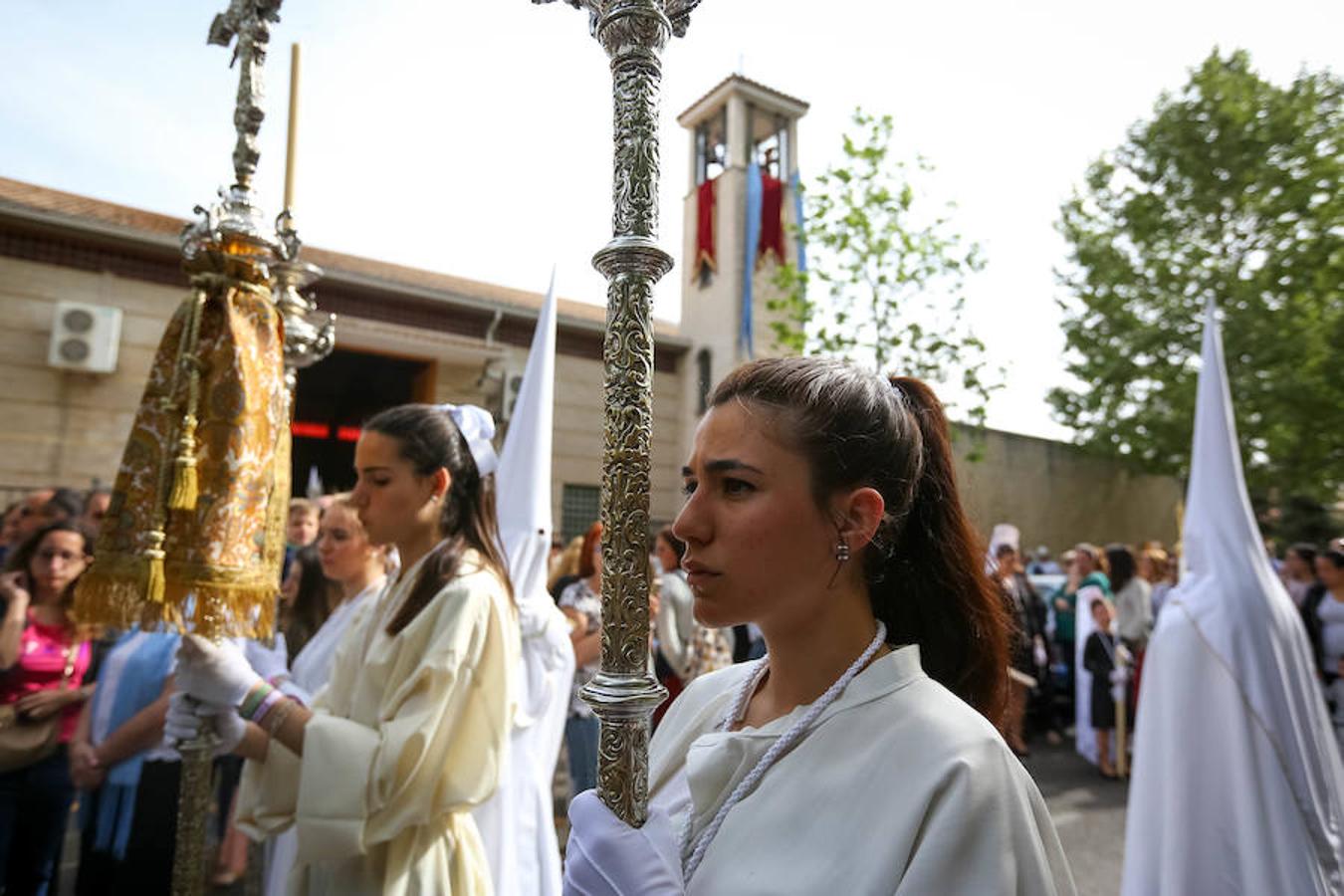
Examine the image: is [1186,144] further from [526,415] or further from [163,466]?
[163,466]

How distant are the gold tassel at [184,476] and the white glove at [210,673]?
1.16ft

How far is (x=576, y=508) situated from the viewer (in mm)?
14758

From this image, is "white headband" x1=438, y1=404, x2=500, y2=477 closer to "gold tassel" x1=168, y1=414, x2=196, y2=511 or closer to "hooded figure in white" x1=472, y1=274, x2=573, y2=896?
"hooded figure in white" x1=472, y1=274, x2=573, y2=896

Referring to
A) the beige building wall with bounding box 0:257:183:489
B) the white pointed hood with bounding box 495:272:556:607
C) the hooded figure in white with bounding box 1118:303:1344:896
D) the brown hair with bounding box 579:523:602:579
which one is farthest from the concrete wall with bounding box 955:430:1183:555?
the beige building wall with bounding box 0:257:183:489

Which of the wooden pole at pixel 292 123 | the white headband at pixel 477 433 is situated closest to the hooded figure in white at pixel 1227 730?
the white headband at pixel 477 433

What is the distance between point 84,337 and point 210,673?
10.6 m

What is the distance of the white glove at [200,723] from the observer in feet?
7.47

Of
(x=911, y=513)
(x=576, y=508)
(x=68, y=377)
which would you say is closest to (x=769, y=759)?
(x=911, y=513)

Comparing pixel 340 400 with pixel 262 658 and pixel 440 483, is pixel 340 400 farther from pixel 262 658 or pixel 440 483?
pixel 440 483

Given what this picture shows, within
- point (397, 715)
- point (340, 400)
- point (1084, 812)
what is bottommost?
point (1084, 812)

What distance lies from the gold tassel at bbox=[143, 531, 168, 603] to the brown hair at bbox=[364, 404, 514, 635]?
0.63 metres

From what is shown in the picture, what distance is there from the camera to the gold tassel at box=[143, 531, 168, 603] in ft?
7.06

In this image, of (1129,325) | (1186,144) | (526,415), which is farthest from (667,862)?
(1186,144)

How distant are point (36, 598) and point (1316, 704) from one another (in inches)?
232
